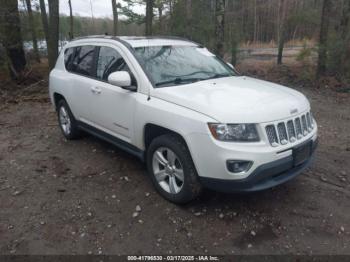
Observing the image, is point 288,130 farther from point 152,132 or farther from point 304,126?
point 152,132

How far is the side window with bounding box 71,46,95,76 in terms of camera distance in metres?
4.76

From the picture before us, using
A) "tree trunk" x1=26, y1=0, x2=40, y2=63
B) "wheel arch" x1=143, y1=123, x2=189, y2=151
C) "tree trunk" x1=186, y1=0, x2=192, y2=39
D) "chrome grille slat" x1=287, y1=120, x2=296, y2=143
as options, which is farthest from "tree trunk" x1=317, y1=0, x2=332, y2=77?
"tree trunk" x1=26, y1=0, x2=40, y2=63

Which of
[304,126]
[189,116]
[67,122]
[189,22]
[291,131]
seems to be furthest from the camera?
[189,22]

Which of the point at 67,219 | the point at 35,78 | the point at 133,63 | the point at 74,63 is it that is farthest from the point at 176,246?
the point at 35,78

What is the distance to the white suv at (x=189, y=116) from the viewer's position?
300cm

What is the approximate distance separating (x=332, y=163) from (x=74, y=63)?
173 inches

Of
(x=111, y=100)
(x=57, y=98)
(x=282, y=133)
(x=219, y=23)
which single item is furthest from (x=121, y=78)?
(x=219, y=23)

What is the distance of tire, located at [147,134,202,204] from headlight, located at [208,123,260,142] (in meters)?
0.44

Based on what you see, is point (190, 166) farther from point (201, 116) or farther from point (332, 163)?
point (332, 163)

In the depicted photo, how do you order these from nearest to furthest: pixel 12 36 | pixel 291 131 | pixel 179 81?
pixel 291 131 → pixel 179 81 → pixel 12 36

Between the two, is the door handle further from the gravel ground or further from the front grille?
the front grille

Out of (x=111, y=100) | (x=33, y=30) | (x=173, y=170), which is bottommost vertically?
(x=173, y=170)

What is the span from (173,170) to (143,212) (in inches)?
23.2

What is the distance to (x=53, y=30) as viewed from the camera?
10.6 metres
